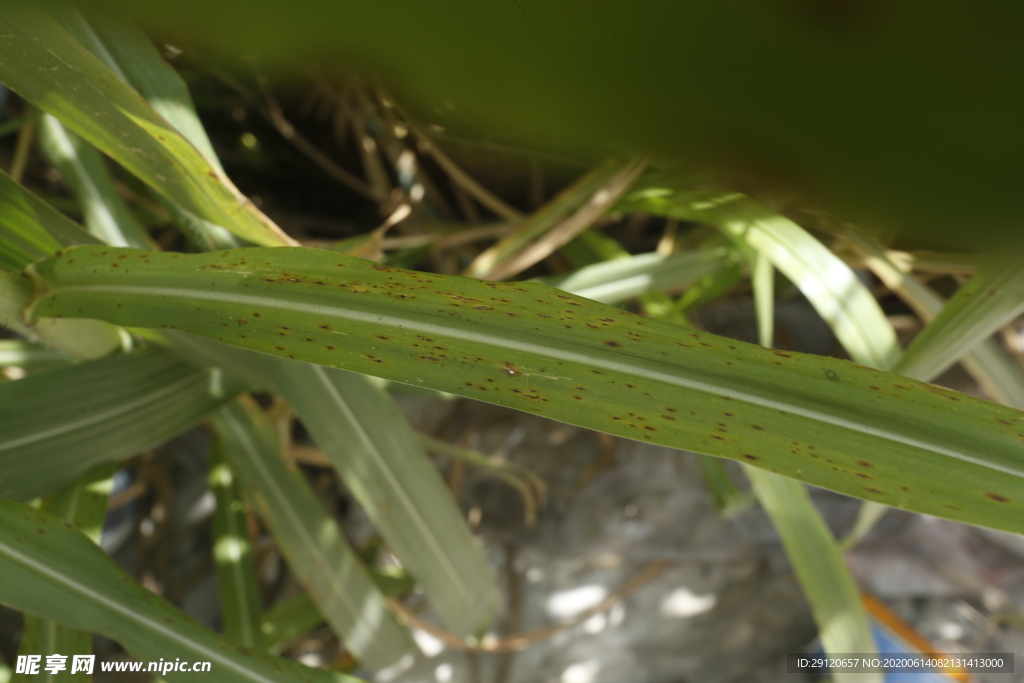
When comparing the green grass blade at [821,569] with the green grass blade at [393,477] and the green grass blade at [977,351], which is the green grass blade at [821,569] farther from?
the green grass blade at [393,477]

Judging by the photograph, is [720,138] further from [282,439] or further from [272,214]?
[272,214]

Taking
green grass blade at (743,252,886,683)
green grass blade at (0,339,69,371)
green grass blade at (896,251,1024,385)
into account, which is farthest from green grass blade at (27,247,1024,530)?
green grass blade at (0,339,69,371)

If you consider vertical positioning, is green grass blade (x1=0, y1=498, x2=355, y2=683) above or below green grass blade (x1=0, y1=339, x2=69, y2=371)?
below

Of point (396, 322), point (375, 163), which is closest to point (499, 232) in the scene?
point (375, 163)

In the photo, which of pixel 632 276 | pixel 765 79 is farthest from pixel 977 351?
pixel 765 79

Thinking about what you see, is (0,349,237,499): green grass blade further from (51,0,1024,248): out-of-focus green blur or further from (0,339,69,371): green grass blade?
(51,0,1024,248): out-of-focus green blur

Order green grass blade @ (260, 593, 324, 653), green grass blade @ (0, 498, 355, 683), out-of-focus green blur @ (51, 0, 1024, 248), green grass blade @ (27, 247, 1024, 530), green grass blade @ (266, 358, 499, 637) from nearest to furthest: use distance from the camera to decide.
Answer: out-of-focus green blur @ (51, 0, 1024, 248) → green grass blade @ (27, 247, 1024, 530) → green grass blade @ (0, 498, 355, 683) → green grass blade @ (266, 358, 499, 637) → green grass blade @ (260, 593, 324, 653)
